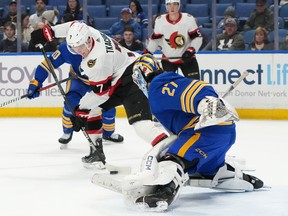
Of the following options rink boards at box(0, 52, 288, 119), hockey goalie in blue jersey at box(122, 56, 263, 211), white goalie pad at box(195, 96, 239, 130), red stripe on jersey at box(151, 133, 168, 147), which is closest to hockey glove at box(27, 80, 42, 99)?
red stripe on jersey at box(151, 133, 168, 147)

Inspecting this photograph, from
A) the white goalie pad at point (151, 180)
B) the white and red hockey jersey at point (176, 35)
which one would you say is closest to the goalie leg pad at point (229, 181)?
the white goalie pad at point (151, 180)

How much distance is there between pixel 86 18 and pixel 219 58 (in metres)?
1.54

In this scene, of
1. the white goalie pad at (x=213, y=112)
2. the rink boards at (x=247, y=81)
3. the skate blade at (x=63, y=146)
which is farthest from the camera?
the rink boards at (x=247, y=81)

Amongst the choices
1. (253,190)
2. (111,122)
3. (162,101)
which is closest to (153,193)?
(162,101)

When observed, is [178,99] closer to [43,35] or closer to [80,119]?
[80,119]

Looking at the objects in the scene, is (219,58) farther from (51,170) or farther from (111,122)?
(51,170)

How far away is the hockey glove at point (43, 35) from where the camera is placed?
212 inches

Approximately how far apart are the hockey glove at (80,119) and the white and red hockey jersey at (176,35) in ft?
7.22

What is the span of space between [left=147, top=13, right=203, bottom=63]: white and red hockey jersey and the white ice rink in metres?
0.86

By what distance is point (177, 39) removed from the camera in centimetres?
706

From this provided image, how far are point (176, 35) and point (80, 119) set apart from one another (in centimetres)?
234

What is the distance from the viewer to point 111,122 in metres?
6.24

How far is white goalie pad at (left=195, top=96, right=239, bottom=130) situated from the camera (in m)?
3.45

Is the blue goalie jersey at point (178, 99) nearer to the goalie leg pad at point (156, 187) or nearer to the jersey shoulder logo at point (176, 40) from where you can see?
the goalie leg pad at point (156, 187)
